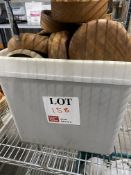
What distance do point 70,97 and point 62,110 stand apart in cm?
5

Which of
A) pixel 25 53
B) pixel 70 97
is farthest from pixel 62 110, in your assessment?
pixel 25 53

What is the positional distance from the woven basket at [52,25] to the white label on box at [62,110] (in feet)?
0.51

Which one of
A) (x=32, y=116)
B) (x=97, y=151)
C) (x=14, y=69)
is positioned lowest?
(x=97, y=151)

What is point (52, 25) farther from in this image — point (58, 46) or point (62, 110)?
point (62, 110)

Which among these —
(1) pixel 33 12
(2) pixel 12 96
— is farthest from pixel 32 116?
(1) pixel 33 12

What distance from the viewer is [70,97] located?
1.27 ft

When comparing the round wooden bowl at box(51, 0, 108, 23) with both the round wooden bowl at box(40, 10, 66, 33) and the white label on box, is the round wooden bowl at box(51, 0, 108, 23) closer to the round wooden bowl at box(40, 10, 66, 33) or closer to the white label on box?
the round wooden bowl at box(40, 10, 66, 33)

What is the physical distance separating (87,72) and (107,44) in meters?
0.06

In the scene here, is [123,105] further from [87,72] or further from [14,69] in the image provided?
[14,69]

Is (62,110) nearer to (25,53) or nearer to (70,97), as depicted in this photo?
(70,97)

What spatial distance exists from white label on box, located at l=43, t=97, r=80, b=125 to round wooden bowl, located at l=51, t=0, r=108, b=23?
0.53 ft

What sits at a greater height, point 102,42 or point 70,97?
point 102,42

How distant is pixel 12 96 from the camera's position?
0.43 meters

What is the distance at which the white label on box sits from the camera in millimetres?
396
